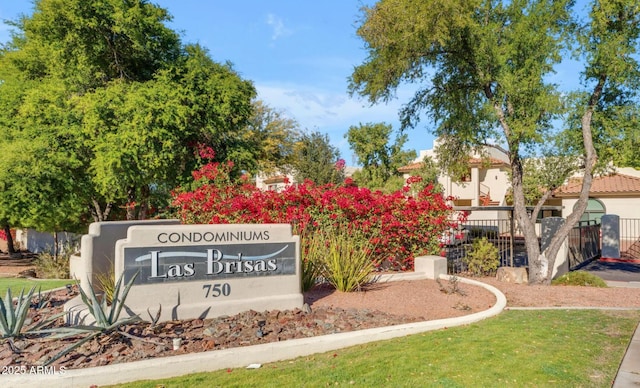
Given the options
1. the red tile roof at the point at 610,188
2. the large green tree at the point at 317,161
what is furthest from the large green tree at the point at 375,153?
the red tile roof at the point at 610,188

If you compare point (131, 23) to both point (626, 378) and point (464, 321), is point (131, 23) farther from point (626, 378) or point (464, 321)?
point (626, 378)

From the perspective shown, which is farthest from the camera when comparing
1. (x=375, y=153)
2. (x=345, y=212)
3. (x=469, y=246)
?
(x=375, y=153)

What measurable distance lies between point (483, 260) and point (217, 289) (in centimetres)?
945

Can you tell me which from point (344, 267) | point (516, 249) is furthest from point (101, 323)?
point (516, 249)

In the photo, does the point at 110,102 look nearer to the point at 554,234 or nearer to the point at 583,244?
the point at 554,234

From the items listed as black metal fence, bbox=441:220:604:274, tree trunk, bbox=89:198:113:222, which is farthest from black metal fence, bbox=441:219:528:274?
tree trunk, bbox=89:198:113:222

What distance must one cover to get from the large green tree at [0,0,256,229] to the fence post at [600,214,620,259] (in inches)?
689

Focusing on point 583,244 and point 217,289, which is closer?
point 217,289

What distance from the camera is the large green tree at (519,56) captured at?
12078mm

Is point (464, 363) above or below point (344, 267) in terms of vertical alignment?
below

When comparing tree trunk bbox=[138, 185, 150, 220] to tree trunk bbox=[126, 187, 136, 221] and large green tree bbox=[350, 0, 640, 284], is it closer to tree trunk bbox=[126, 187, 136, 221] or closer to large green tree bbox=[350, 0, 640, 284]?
tree trunk bbox=[126, 187, 136, 221]

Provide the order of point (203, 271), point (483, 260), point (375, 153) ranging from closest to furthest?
point (203, 271) < point (483, 260) < point (375, 153)

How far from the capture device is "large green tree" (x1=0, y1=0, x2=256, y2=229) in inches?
634

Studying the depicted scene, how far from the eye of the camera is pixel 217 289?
734cm
